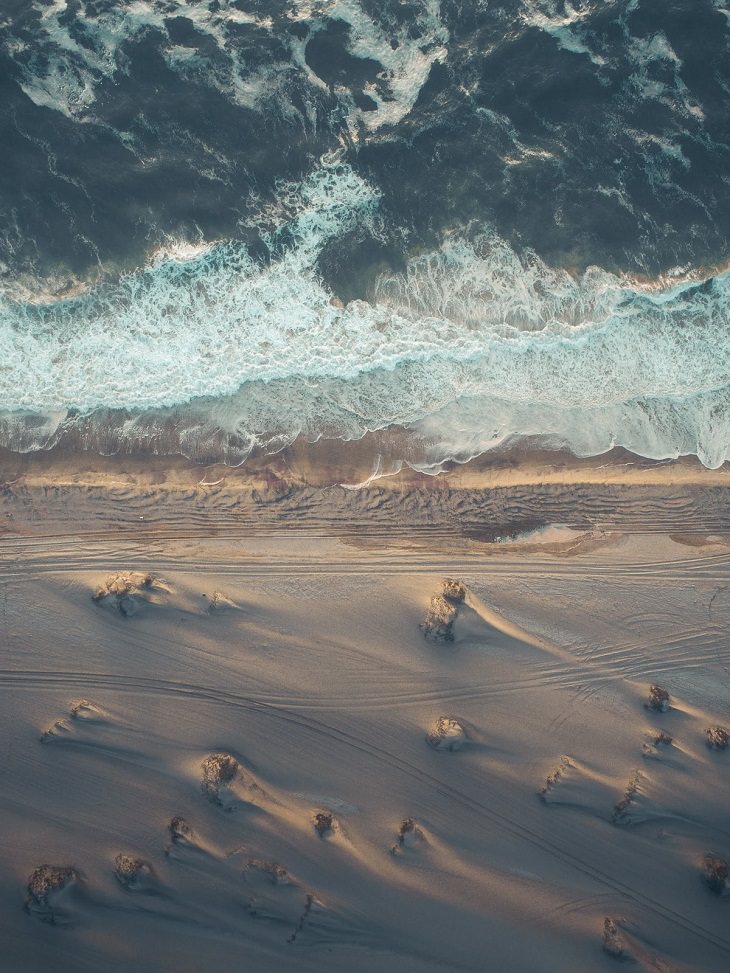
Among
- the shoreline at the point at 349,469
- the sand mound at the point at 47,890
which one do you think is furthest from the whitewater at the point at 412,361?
the sand mound at the point at 47,890

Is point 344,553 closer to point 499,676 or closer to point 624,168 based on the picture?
point 499,676

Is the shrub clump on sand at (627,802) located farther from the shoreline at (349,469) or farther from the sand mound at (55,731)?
the sand mound at (55,731)

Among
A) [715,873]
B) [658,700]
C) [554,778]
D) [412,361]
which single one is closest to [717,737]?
[658,700]

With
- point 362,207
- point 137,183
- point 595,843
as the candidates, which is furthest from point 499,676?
point 137,183

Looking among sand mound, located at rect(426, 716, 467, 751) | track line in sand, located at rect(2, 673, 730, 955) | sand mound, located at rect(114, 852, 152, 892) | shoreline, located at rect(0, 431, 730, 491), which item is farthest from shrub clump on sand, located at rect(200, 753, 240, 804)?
shoreline, located at rect(0, 431, 730, 491)

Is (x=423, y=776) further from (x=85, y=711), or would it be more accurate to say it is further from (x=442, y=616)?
(x=85, y=711)

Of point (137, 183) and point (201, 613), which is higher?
point (137, 183)

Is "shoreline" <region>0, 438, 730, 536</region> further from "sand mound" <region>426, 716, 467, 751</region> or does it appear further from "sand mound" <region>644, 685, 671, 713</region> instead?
"sand mound" <region>426, 716, 467, 751</region>
